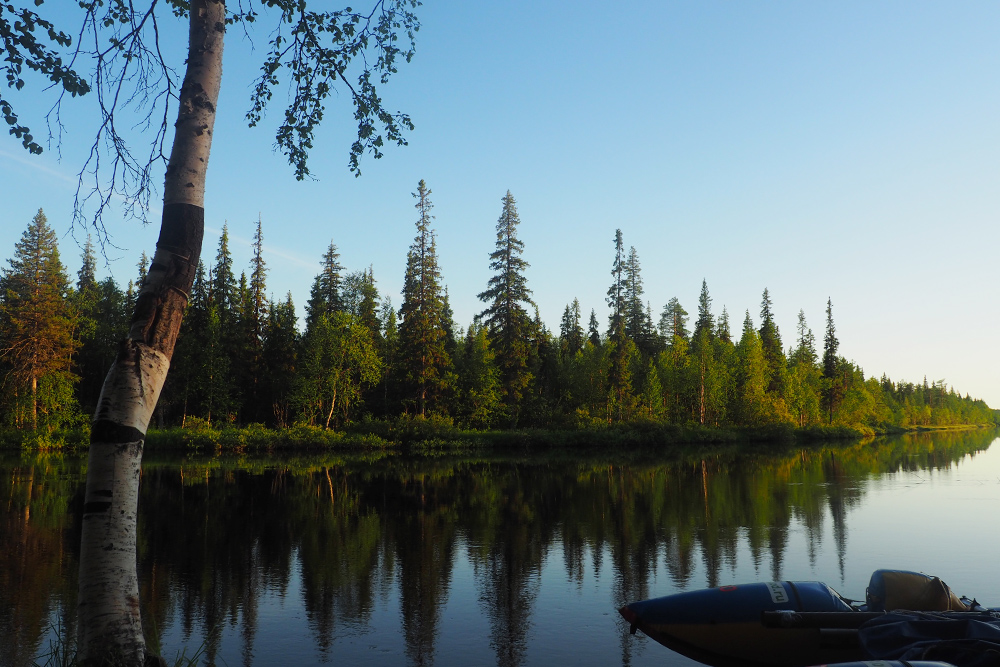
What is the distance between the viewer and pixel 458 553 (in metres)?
14.1

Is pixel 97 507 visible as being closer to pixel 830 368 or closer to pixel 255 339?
pixel 255 339

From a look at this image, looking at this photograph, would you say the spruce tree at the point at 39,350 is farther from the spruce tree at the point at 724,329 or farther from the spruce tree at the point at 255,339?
the spruce tree at the point at 724,329

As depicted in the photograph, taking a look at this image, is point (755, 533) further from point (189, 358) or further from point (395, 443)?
point (189, 358)

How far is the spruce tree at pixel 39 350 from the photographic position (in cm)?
4125

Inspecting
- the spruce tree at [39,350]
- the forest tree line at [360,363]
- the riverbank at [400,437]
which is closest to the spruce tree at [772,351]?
the forest tree line at [360,363]

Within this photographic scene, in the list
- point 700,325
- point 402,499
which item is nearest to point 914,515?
point 402,499

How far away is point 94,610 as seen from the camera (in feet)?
15.1

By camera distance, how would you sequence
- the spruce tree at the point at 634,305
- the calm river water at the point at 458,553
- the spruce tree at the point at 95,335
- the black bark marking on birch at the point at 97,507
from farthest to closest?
the spruce tree at the point at 634,305 < the spruce tree at the point at 95,335 < the calm river water at the point at 458,553 < the black bark marking on birch at the point at 97,507

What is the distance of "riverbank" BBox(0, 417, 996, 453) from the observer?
43.0 metres

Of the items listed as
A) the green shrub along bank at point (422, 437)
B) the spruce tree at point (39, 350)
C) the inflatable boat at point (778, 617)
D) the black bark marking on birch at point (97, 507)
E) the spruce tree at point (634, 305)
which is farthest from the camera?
the spruce tree at point (634, 305)

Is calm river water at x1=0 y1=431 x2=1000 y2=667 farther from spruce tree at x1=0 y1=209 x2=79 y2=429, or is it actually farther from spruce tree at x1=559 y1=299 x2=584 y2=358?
spruce tree at x1=559 y1=299 x2=584 y2=358

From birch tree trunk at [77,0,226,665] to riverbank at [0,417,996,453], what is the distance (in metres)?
42.2

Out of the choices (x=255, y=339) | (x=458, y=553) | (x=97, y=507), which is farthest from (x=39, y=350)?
(x=97, y=507)

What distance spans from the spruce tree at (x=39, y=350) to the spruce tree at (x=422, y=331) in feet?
74.9
